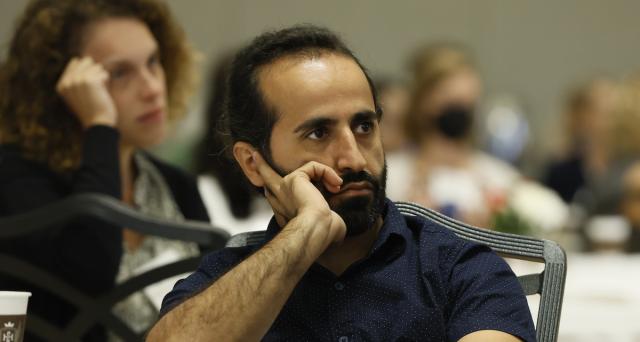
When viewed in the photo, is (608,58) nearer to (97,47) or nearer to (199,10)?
(199,10)

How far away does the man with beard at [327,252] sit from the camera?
1.54m

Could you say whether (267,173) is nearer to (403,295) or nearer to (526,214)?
(403,295)

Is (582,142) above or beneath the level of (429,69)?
beneath

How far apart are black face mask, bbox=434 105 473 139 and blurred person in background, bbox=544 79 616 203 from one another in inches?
72.1

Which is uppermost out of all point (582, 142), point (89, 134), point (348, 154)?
point (348, 154)

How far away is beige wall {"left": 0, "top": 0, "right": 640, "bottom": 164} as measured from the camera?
7.49 meters

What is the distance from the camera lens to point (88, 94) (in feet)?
8.03

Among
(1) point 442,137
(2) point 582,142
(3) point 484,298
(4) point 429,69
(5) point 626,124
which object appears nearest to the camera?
Result: (3) point 484,298

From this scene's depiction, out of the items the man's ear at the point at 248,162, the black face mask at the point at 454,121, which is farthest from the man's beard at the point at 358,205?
the black face mask at the point at 454,121

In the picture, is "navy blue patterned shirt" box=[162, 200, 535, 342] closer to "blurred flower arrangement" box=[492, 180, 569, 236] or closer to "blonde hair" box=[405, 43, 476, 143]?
"blurred flower arrangement" box=[492, 180, 569, 236]

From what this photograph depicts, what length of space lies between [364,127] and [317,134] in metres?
0.08

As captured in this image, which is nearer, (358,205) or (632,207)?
(358,205)

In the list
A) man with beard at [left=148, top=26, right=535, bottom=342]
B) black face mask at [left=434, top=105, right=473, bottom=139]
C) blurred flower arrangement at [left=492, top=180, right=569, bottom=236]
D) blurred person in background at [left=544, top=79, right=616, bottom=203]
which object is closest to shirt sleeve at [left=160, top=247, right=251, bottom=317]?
man with beard at [left=148, top=26, right=535, bottom=342]

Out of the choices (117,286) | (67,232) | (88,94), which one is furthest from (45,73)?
(117,286)
